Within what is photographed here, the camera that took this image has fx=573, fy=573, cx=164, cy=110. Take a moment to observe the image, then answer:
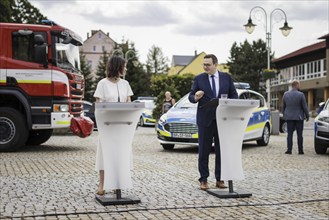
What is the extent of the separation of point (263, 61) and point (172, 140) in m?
74.2

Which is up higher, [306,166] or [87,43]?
[87,43]

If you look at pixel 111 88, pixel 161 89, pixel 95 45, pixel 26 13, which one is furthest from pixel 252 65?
pixel 111 88

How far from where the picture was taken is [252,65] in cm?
8719

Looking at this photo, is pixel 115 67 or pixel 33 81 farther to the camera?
pixel 33 81

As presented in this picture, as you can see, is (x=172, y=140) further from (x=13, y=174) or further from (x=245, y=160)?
(x=13, y=174)

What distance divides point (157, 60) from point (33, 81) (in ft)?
340

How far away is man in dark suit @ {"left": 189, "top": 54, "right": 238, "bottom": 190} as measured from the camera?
8.23 m

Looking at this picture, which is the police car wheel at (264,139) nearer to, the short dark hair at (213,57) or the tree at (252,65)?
the short dark hair at (213,57)

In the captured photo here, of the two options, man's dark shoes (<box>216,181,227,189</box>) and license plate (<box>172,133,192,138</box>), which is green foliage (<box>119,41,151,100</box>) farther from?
man's dark shoes (<box>216,181,227,189</box>)

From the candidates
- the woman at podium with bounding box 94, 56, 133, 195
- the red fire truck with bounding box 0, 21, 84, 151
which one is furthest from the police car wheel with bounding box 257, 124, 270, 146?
the woman at podium with bounding box 94, 56, 133, 195

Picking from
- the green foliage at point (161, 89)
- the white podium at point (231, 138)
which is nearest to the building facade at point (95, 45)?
the green foliage at point (161, 89)

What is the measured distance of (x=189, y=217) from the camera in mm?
6305

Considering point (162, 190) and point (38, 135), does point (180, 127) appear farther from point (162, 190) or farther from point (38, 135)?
point (162, 190)

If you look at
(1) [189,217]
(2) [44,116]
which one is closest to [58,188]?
(1) [189,217]
